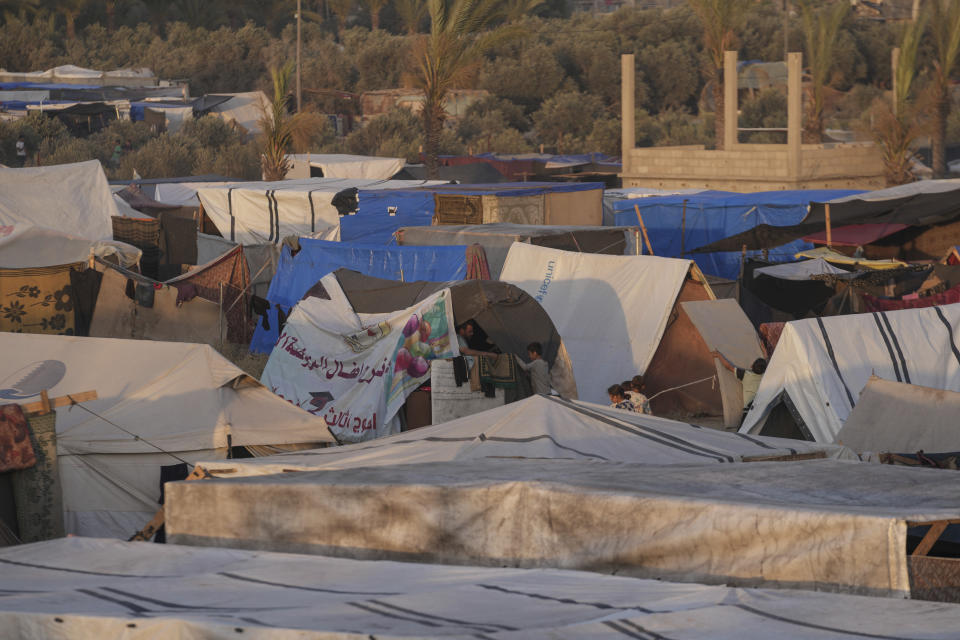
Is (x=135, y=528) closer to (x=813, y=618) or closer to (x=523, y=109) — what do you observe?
(x=813, y=618)

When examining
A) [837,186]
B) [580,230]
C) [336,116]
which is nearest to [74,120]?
[336,116]

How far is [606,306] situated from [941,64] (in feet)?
63.5

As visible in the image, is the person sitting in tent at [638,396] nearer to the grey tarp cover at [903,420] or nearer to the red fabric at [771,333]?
the grey tarp cover at [903,420]

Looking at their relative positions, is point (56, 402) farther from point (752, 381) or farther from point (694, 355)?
point (694, 355)

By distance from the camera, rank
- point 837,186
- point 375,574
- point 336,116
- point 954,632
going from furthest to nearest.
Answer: point 336,116 → point 837,186 → point 375,574 → point 954,632

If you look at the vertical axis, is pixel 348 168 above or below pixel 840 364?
above

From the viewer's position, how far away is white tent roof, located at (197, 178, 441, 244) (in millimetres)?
23938

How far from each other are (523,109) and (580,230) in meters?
35.1

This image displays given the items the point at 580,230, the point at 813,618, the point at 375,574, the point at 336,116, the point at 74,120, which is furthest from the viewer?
the point at 336,116

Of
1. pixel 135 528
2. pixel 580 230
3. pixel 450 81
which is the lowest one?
pixel 135 528

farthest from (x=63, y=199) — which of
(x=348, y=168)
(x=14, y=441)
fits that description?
(x=14, y=441)

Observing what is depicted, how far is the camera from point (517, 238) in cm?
1773

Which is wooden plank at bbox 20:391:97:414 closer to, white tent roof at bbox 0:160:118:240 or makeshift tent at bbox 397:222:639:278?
makeshift tent at bbox 397:222:639:278

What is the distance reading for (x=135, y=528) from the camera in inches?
426
